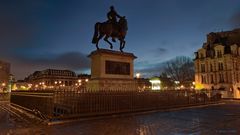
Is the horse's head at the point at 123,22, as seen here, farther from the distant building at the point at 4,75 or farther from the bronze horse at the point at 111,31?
the distant building at the point at 4,75

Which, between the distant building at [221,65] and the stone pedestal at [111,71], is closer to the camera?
the stone pedestal at [111,71]

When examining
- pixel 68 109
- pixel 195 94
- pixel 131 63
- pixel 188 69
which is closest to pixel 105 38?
pixel 131 63

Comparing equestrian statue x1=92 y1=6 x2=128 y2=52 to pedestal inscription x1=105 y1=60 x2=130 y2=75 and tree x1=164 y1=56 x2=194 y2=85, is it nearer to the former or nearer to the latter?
pedestal inscription x1=105 y1=60 x2=130 y2=75

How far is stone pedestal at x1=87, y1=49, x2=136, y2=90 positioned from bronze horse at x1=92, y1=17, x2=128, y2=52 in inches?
50.9

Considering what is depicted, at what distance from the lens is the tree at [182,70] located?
69.6m

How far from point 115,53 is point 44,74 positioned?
118 m

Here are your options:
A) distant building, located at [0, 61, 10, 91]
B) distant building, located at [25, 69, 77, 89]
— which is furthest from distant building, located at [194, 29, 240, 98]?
distant building, located at [0, 61, 10, 91]

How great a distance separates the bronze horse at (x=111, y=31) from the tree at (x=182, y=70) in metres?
53.5

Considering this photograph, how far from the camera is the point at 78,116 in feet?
42.1

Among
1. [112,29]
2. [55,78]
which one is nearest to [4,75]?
[55,78]

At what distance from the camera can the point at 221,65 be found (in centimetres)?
5016

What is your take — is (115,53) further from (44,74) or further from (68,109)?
(44,74)

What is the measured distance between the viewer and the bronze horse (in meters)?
18.6

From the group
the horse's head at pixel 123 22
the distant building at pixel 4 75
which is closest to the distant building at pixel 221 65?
the horse's head at pixel 123 22
